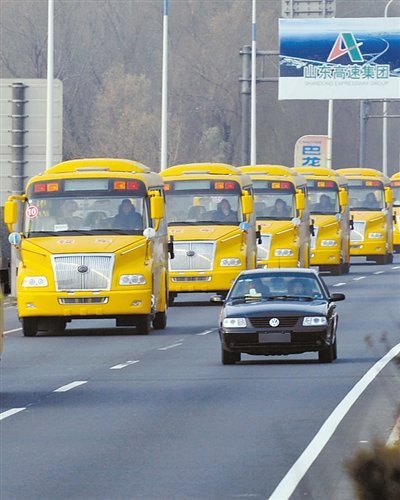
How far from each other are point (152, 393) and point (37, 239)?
34.9ft

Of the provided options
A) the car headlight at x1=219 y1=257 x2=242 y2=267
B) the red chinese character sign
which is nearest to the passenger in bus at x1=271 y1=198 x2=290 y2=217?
the car headlight at x1=219 y1=257 x2=242 y2=267

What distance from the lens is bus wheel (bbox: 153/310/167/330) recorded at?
31.9 m

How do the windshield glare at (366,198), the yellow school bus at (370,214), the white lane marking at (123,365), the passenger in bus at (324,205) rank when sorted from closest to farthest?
the white lane marking at (123,365), the passenger in bus at (324,205), the yellow school bus at (370,214), the windshield glare at (366,198)

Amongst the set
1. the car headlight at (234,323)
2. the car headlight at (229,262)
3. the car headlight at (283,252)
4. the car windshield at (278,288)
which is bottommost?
the car headlight at (234,323)

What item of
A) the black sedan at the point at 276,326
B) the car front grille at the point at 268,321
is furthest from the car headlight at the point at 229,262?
the car front grille at the point at 268,321

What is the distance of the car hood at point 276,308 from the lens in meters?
23.8

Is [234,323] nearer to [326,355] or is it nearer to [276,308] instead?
[276,308]

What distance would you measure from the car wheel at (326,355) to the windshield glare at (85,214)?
6519 mm

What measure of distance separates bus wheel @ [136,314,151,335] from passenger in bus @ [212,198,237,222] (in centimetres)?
868

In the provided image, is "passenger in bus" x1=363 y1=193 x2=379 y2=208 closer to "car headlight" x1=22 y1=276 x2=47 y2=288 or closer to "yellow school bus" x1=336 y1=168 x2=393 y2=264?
"yellow school bus" x1=336 y1=168 x2=393 y2=264

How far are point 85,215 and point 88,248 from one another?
115cm

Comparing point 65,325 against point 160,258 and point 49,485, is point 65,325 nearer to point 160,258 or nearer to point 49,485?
point 160,258

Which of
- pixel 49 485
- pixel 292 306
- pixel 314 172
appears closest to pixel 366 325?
pixel 292 306

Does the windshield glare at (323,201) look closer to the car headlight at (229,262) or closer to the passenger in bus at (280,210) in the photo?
the passenger in bus at (280,210)
